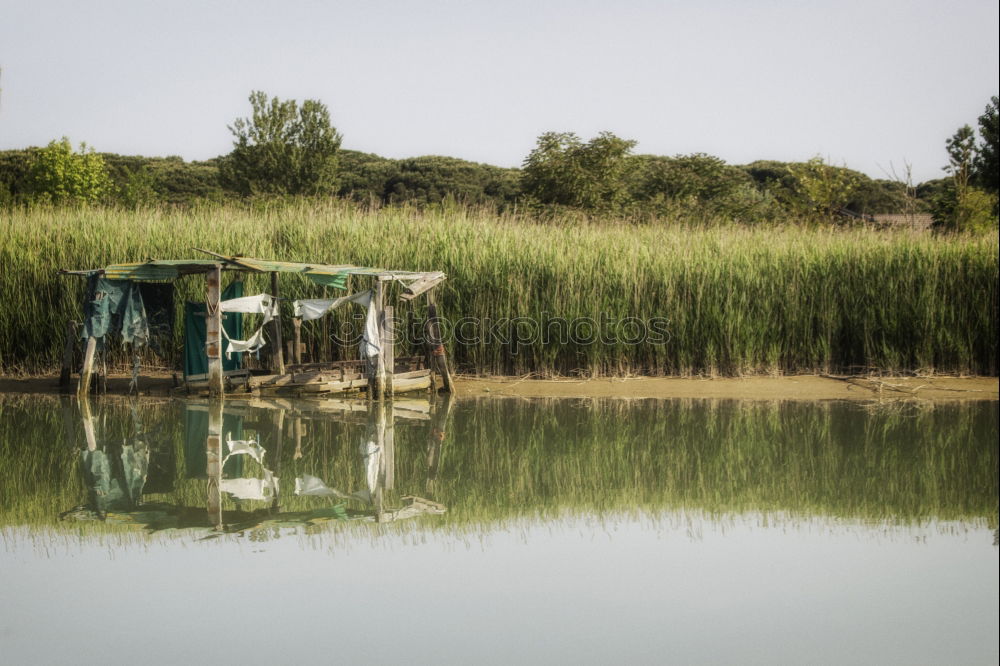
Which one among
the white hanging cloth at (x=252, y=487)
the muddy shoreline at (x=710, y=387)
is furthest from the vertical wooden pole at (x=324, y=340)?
the white hanging cloth at (x=252, y=487)

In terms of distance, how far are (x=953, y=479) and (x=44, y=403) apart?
39.5ft

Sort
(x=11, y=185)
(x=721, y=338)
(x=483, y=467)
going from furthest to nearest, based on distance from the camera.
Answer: (x=11, y=185), (x=721, y=338), (x=483, y=467)

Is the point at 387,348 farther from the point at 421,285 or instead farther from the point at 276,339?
the point at 276,339

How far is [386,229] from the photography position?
1761cm

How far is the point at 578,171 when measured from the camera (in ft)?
95.6

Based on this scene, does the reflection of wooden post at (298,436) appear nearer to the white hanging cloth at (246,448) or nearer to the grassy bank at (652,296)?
the white hanging cloth at (246,448)

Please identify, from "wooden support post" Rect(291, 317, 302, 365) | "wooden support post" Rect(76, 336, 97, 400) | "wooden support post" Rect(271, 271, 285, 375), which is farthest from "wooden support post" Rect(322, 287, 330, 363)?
"wooden support post" Rect(76, 336, 97, 400)

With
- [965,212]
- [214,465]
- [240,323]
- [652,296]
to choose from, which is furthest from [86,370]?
[965,212]

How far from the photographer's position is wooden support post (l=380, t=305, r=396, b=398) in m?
14.1

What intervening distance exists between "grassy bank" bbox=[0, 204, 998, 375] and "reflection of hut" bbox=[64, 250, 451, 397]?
1.66 m

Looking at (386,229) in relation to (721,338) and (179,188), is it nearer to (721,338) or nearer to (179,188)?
(721,338)

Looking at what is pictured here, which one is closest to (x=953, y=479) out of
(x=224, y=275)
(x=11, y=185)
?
(x=224, y=275)

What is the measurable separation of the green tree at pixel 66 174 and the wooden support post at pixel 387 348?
2537cm

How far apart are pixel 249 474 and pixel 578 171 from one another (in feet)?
71.1
